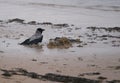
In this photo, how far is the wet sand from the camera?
21.8 feet

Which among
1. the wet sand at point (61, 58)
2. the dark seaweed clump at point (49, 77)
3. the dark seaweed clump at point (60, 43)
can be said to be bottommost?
the dark seaweed clump at point (49, 77)

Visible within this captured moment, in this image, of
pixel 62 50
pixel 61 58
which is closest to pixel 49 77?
pixel 61 58

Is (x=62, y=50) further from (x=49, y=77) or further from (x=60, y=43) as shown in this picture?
(x=49, y=77)

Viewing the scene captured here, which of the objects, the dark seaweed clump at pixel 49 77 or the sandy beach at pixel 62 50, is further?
the sandy beach at pixel 62 50

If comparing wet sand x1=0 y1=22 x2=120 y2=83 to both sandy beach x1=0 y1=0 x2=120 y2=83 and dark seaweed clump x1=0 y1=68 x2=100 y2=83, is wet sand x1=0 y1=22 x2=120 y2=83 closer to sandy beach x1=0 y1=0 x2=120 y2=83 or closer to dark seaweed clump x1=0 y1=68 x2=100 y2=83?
sandy beach x1=0 y1=0 x2=120 y2=83

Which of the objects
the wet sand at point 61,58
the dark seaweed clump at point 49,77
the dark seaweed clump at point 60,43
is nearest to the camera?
the dark seaweed clump at point 49,77

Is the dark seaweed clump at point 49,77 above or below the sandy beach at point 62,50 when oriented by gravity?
below

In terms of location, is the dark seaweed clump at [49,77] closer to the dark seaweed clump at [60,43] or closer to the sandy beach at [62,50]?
the sandy beach at [62,50]

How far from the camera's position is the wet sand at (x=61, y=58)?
21.8 feet

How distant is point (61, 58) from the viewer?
816cm

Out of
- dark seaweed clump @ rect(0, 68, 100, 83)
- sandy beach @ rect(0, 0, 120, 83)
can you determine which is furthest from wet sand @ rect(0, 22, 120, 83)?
dark seaweed clump @ rect(0, 68, 100, 83)

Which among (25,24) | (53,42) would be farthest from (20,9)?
(53,42)

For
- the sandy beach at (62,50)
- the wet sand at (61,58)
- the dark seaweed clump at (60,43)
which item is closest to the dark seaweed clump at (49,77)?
the sandy beach at (62,50)

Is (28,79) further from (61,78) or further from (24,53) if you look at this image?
(24,53)
